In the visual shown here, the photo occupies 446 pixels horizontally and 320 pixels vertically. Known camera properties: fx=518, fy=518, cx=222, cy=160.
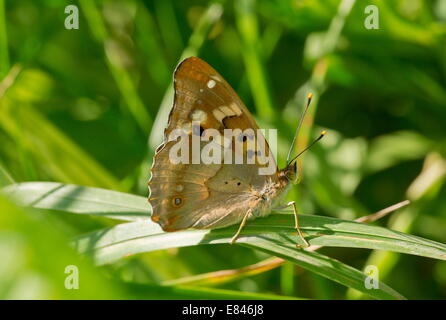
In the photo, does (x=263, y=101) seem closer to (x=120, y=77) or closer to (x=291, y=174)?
(x=120, y=77)

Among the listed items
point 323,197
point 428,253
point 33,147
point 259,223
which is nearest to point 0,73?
point 33,147

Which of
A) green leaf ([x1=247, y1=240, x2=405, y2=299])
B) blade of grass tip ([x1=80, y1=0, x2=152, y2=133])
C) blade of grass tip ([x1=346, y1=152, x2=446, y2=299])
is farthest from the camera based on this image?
blade of grass tip ([x1=80, y1=0, x2=152, y2=133])

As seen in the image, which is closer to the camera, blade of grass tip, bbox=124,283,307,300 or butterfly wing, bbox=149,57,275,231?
blade of grass tip, bbox=124,283,307,300

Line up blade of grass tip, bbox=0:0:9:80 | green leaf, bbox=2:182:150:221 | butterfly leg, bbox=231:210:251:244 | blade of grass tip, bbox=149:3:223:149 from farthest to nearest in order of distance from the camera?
blade of grass tip, bbox=149:3:223:149
blade of grass tip, bbox=0:0:9:80
green leaf, bbox=2:182:150:221
butterfly leg, bbox=231:210:251:244

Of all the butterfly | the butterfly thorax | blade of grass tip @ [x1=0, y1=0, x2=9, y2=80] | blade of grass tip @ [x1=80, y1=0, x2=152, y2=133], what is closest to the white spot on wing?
the butterfly

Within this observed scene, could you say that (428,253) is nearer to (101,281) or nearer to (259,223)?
(259,223)

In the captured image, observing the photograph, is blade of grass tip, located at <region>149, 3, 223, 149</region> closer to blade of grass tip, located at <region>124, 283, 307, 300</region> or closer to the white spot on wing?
the white spot on wing

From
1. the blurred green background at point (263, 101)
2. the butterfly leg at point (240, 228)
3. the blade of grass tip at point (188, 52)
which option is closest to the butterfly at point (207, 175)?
the butterfly leg at point (240, 228)
